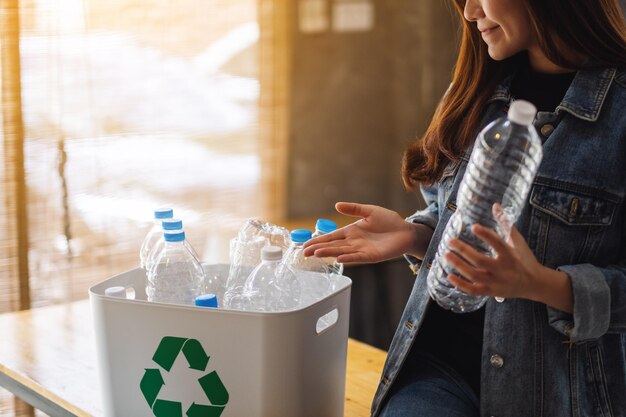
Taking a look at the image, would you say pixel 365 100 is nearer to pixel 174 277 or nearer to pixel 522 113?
pixel 174 277

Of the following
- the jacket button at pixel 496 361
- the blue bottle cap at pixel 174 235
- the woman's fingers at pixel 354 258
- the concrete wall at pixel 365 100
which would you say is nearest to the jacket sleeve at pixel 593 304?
the jacket button at pixel 496 361

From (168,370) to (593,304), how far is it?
27.5 inches

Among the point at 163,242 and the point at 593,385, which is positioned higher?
the point at 163,242

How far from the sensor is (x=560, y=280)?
4.00ft

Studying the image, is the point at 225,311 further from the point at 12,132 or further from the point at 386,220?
the point at 12,132

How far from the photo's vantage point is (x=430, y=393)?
1.39m

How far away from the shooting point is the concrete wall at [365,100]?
148 inches

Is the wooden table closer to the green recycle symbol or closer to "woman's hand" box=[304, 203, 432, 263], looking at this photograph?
the green recycle symbol

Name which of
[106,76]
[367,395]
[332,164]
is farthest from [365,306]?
[367,395]

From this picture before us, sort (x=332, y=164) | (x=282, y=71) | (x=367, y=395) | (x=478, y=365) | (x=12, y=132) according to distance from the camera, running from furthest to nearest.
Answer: (x=332, y=164)
(x=282, y=71)
(x=12, y=132)
(x=367, y=395)
(x=478, y=365)

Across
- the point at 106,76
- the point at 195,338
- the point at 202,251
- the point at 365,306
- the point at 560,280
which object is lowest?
the point at 365,306

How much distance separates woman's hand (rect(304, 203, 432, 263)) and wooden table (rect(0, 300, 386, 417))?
372mm

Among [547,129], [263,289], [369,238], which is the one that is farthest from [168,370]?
[547,129]

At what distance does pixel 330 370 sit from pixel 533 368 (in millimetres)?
351
